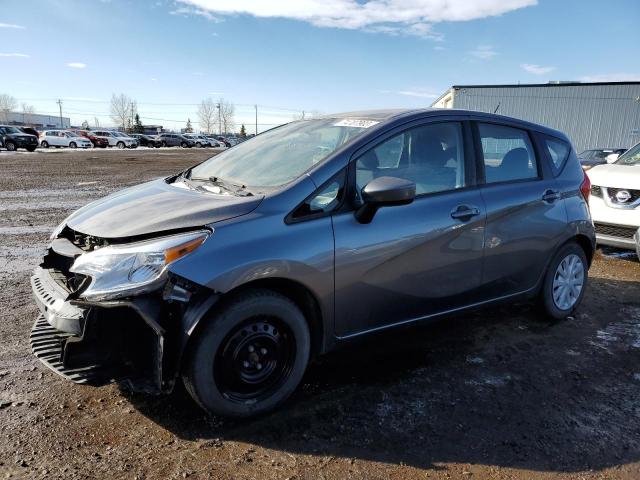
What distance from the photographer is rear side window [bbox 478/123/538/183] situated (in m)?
3.82

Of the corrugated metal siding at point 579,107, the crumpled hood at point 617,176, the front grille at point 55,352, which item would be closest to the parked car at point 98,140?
the corrugated metal siding at point 579,107

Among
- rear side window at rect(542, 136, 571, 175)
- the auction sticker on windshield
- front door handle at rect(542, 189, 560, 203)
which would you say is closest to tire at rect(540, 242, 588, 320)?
front door handle at rect(542, 189, 560, 203)

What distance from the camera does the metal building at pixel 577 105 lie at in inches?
1396

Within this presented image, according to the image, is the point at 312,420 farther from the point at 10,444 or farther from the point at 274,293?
the point at 10,444

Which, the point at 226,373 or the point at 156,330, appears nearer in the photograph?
the point at 156,330

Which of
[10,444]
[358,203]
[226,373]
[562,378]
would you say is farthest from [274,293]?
[562,378]

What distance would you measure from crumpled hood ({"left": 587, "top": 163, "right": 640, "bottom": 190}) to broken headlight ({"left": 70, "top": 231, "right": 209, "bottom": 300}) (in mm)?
5904

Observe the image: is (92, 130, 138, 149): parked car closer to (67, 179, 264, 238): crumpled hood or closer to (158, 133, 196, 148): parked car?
(158, 133, 196, 148): parked car

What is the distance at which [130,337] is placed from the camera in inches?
98.7

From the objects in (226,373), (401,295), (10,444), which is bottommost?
(10,444)

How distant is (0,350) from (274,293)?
2.26 meters

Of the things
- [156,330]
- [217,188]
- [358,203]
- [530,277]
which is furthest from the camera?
[530,277]

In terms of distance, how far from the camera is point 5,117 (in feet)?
381

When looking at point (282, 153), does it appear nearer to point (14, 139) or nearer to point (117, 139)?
point (14, 139)
